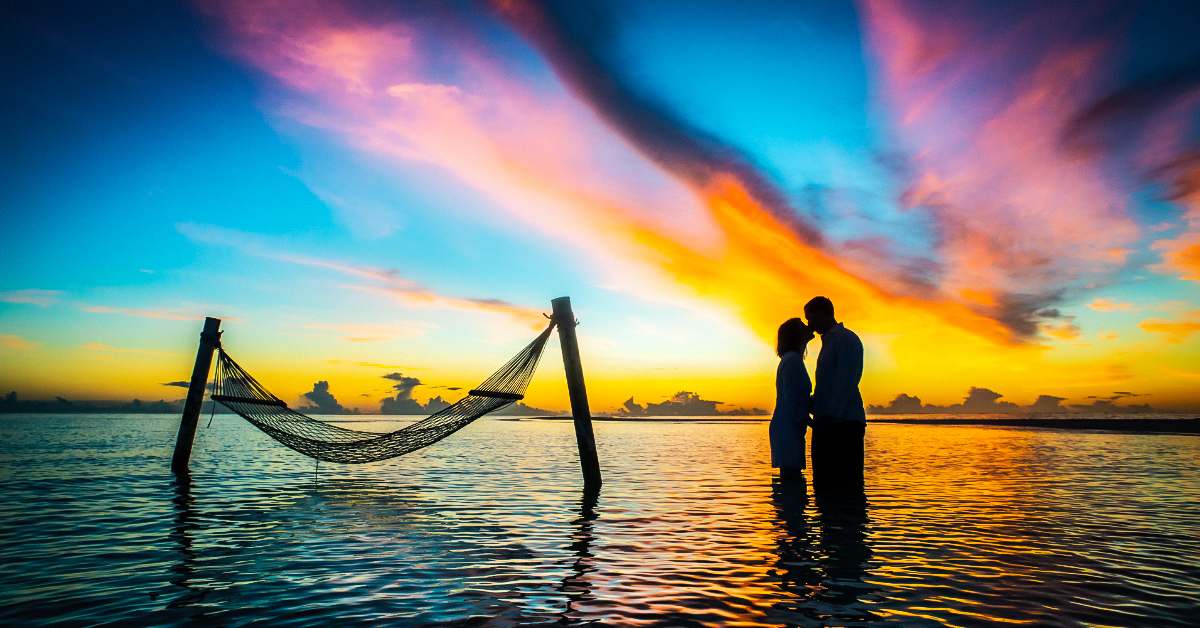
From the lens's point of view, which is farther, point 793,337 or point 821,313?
point 793,337

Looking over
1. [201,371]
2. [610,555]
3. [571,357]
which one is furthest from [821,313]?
[201,371]

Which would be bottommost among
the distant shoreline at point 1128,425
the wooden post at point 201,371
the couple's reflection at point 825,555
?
the couple's reflection at point 825,555

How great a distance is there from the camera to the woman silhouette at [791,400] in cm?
910

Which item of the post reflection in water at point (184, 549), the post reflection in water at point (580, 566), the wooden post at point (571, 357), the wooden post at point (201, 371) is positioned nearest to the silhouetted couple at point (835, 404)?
the post reflection in water at point (580, 566)

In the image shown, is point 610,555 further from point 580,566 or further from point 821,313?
point 821,313

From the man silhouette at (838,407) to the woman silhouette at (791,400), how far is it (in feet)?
2.66

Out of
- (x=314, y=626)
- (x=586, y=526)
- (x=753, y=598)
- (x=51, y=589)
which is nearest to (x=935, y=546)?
(x=753, y=598)

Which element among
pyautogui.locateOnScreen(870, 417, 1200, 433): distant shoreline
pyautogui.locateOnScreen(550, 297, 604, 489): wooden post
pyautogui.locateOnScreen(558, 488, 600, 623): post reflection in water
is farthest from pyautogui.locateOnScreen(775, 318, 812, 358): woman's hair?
pyautogui.locateOnScreen(870, 417, 1200, 433): distant shoreline

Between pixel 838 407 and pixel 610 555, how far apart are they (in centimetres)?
341

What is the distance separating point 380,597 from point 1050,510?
10879 mm

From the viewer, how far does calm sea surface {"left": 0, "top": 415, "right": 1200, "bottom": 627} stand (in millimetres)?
5008

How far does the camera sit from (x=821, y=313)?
27.3 ft

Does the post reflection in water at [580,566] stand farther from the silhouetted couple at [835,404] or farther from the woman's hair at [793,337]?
the woman's hair at [793,337]

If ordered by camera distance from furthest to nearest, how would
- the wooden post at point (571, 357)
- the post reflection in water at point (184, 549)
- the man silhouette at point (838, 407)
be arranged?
the wooden post at point (571, 357) < the man silhouette at point (838, 407) < the post reflection in water at point (184, 549)
